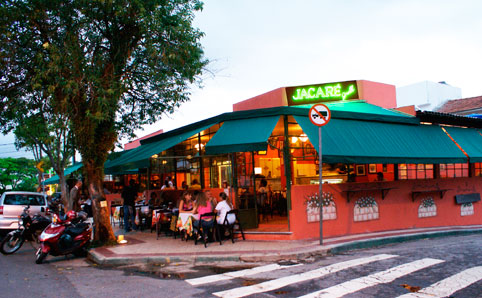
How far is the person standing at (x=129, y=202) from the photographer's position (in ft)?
46.1

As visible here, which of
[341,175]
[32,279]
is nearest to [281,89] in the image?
[341,175]

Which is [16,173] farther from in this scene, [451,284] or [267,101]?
[451,284]

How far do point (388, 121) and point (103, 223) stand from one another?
32.0ft

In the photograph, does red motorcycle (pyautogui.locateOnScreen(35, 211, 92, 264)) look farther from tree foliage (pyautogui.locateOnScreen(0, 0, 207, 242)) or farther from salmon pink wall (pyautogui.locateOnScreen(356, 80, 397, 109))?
salmon pink wall (pyautogui.locateOnScreen(356, 80, 397, 109))

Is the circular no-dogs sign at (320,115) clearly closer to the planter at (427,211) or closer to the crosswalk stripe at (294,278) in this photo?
the crosswalk stripe at (294,278)

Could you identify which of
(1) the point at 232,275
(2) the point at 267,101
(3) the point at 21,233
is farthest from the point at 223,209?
(2) the point at 267,101

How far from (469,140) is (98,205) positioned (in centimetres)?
1358

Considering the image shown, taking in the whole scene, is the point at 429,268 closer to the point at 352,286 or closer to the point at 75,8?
the point at 352,286

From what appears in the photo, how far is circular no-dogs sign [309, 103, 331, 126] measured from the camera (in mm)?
9492

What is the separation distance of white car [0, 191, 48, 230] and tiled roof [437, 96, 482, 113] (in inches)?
1211

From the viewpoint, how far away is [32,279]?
7684 mm

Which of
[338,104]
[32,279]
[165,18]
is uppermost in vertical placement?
[165,18]

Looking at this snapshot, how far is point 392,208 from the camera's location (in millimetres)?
12102

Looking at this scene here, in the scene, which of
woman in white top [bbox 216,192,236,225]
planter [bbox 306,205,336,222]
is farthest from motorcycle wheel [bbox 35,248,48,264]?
planter [bbox 306,205,336,222]
